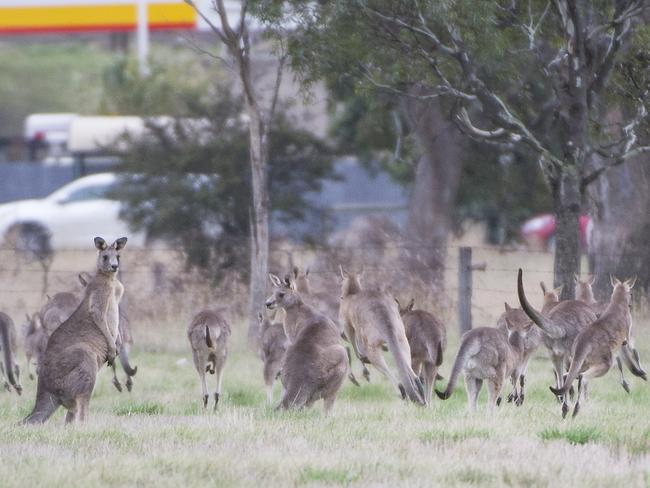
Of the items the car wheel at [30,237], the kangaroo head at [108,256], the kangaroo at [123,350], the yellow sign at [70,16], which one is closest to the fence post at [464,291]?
the kangaroo at [123,350]

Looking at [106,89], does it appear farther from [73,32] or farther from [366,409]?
[366,409]

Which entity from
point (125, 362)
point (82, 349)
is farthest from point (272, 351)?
point (82, 349)

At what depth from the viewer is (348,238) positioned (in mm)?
26781

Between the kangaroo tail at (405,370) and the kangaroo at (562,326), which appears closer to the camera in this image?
the kangaroo tail at (405,370)

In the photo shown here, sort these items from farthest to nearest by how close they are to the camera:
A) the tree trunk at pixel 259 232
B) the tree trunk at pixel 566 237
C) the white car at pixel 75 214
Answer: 1. the white car at pixel 75 214
2. the tree trunk at pixel 259 232
3. the tree trunk at pixel 566 237

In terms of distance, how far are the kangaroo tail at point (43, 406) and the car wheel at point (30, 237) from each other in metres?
11.1

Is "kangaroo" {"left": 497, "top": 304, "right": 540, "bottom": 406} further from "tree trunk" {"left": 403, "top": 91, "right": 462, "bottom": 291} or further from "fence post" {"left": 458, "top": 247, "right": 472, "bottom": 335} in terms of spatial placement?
"tree trunk" {"left": 403, "top": 91, "right": 462, "bottom": 291}

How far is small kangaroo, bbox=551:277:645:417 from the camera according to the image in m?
11.7

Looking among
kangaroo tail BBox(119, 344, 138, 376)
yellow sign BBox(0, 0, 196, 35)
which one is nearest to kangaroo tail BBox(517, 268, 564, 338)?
kangaroo tail BBox(119, 344, 138, 376)

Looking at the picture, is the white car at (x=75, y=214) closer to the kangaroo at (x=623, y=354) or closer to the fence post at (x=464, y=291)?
the fence post at (x=464, y=291)

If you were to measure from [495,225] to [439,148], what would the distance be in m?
6.83

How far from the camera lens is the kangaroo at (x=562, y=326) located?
1302cm

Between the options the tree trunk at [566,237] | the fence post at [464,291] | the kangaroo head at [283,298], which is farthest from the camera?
the fence post at [464,291]

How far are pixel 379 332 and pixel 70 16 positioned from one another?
42149 millimetres
